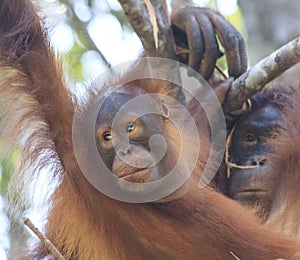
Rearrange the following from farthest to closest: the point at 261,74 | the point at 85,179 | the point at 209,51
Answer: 1. the point at 209,51
2. the point at 261,74
3. the point at 85,179

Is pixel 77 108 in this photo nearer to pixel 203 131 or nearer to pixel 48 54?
pixel 48 54

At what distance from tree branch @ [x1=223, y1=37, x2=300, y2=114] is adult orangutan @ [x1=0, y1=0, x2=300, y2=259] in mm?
439

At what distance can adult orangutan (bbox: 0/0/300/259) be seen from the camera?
236 centimetres

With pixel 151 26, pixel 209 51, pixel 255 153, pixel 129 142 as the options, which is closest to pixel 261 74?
pixel 209 51

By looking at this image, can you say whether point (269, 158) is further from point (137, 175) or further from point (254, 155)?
point (137, 175)

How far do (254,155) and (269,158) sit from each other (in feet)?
0.22

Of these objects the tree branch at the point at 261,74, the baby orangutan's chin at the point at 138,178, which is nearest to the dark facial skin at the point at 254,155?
the tree branch at the point at 261,74

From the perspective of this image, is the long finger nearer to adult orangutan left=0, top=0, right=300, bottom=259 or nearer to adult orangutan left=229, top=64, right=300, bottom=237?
adult orangutan left=229, top=64, right=300, bottom=237

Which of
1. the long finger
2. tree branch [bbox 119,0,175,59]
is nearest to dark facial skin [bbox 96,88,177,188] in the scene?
tree branch [bbox 119,0,175,59]

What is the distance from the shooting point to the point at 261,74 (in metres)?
2.62

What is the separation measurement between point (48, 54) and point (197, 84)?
28.7 inches

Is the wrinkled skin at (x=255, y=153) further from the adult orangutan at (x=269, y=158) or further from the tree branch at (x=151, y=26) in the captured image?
the tree branch at (x=151, y=26)

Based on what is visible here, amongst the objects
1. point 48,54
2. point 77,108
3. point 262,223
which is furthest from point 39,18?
point 262,223

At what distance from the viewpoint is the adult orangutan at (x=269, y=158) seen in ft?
8.93
